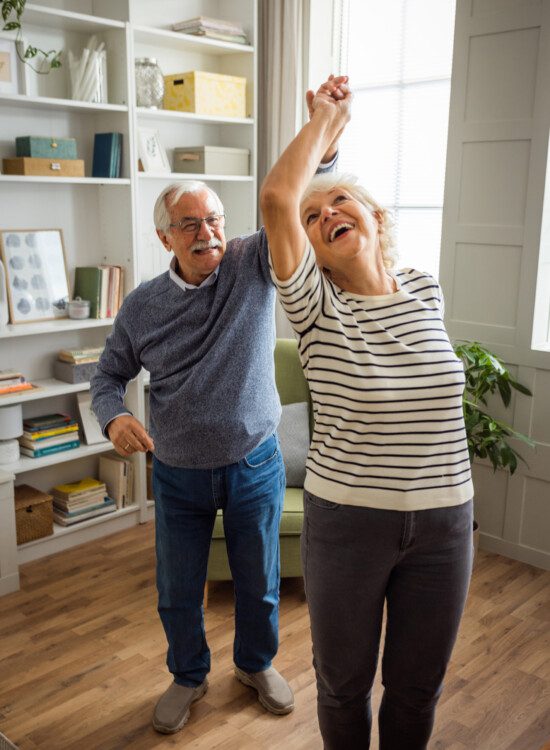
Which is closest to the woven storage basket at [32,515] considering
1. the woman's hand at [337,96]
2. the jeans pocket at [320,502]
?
the jeans pocket at [320,502]

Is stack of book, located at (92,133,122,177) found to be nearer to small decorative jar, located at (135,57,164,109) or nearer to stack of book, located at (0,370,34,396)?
small decorative jar, located at (135,57,164,109)

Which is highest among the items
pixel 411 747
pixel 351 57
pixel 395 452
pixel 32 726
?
pixel 351 57

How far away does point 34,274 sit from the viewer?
3.25 m

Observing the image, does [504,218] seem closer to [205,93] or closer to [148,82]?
[205,93]

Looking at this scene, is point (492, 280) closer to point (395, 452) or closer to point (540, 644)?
point (540, 644)

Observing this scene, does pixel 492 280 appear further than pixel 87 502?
No

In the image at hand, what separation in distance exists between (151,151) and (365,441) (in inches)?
103

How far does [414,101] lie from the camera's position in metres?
3.57

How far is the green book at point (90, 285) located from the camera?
11.0 ft

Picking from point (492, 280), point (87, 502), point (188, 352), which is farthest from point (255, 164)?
point (188, 352)

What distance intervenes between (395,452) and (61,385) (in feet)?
7.52

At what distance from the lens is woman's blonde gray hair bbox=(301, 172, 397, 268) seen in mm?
1421

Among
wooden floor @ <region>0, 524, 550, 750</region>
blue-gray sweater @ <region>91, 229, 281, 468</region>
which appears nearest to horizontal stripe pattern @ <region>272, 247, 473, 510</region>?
blue-gray sweater @ <region>91, 229, 281, 468</region>

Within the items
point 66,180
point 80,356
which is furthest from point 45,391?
point 66,180
